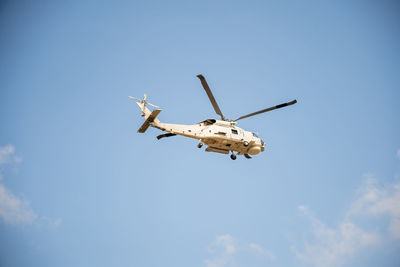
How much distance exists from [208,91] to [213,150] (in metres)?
5.94

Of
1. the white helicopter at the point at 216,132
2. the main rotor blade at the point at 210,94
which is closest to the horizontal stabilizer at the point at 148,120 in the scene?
the white helicopter at the point at 216,132

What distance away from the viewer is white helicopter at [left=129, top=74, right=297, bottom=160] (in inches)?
1537

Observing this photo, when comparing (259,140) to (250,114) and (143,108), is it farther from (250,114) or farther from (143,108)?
(143,108)

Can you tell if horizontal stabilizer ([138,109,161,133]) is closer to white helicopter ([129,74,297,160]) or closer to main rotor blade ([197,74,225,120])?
white helicopter ([129,74,297,160])

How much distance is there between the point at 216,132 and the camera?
135ft

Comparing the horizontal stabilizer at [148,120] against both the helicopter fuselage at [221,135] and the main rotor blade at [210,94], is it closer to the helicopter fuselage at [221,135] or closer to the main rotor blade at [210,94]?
the helicopter fuselage at [221,135]

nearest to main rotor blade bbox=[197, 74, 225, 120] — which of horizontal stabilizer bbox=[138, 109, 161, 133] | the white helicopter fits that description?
the white helicopter

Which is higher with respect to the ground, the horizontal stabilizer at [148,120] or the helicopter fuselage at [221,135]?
the helicopter fuselage at [221,135]

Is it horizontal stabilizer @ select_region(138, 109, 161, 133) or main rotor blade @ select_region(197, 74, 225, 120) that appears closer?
horizontal stabilizer @ select_region(138, 109, 161, 133)

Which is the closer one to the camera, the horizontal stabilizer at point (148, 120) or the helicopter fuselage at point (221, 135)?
the horizontal stabilizer at point (148, 120)

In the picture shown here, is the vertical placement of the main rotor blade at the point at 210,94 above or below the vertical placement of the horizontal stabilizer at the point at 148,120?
above

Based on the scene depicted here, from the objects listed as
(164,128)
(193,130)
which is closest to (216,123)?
(193,130)

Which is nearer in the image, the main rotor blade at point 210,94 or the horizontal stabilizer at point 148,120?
the horizontal stabilizer at point 148,120

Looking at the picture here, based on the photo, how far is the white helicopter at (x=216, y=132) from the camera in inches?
1537
